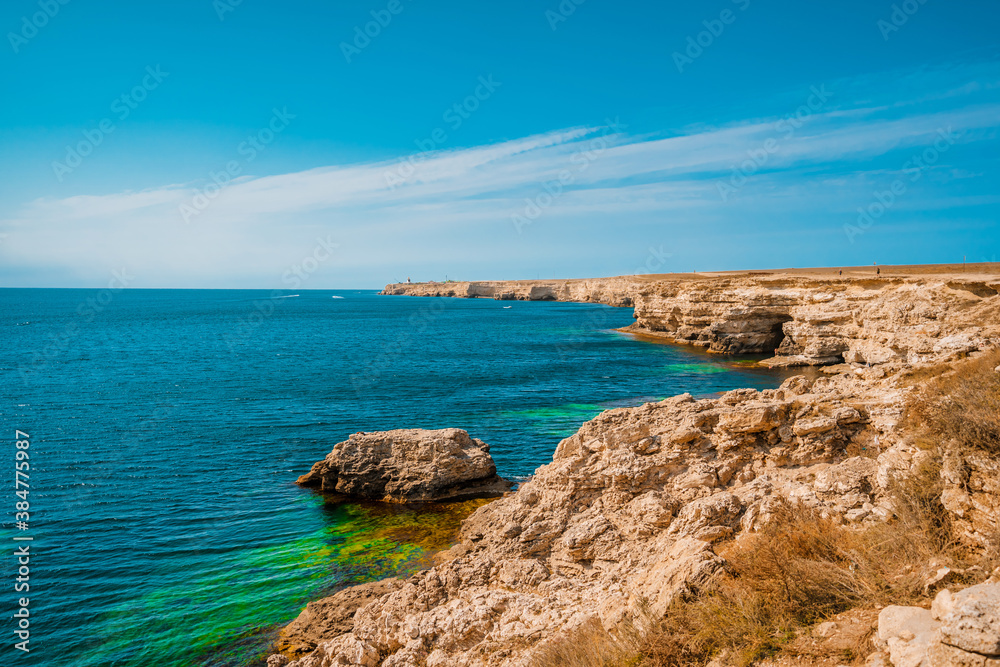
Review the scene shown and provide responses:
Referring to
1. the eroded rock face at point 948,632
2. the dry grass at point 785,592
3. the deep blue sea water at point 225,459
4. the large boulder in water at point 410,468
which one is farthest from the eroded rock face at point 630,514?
the large boulder in water at point 410,468

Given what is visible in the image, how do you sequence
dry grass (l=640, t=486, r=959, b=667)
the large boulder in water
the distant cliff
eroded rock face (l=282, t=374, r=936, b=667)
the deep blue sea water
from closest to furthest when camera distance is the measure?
dry grass (l=640, t=486, r=959, b=667)
eroded rock face (l=282, t=374, r=936, b=667)
the deep blue sea water
the large boulder in water
the distant cliff

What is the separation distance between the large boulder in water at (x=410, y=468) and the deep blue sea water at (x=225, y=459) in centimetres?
93

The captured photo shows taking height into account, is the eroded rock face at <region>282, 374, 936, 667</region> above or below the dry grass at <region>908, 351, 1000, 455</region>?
below

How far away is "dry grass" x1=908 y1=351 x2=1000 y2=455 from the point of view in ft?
25.8

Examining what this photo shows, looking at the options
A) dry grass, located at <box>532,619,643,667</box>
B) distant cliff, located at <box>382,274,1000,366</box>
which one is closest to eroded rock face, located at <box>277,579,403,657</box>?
dry grass, located at <box>532,619,643,667</box>

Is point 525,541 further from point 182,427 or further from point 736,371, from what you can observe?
point 736,371

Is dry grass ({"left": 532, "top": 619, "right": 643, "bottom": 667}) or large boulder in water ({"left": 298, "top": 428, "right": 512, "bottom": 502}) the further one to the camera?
large boulder in water ({"left": 298, "top": 428, "right": 512, "bottom": 502})

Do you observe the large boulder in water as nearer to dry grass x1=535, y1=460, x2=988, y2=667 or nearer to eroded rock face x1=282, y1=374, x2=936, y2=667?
eroded rock face x1=282, y1=374, x2=936, y2=667

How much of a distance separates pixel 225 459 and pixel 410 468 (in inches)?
429

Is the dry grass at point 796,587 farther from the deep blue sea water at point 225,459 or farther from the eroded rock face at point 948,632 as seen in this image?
the deep blue sea water at point 225,459

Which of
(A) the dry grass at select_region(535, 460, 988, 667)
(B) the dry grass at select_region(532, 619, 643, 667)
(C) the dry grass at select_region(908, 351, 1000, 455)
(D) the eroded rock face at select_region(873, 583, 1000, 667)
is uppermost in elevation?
(C) the dry grass at select_region(908, 351, 1000, 455)

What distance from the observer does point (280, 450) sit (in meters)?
28.4

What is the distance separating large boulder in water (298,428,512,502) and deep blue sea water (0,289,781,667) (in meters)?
0.93

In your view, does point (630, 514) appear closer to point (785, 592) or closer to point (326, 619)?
point (785, 592)
